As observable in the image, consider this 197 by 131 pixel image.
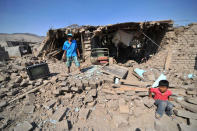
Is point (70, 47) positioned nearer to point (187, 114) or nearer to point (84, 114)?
point (84, 114)

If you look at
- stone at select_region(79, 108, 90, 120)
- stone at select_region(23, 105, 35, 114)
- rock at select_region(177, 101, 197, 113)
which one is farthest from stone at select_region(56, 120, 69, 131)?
rock at select_region(177, 101, 197, 113)

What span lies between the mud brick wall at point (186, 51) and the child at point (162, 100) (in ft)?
13.2

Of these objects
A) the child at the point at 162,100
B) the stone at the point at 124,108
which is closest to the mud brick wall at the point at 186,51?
the child at the point at 162,100

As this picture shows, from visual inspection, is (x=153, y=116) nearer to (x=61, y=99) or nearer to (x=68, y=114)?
(x=68, y=114)

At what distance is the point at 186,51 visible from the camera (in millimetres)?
5059

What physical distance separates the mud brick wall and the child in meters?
4.01

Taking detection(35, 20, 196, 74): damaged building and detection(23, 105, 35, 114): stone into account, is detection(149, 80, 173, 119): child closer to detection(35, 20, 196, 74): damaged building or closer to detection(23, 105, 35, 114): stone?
detection(23, 105, 35, 114): stone

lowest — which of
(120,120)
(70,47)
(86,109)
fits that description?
(120,120)

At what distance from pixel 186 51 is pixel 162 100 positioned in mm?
4630

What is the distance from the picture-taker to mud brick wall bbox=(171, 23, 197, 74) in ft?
15.9

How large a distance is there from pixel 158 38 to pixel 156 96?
5.52 meters

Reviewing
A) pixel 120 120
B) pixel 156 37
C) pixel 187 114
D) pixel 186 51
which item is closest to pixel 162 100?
pixel 187 114

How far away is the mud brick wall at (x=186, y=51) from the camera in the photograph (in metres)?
4.86

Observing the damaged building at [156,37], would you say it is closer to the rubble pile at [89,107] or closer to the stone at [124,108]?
the rubble pile at [89,107]
